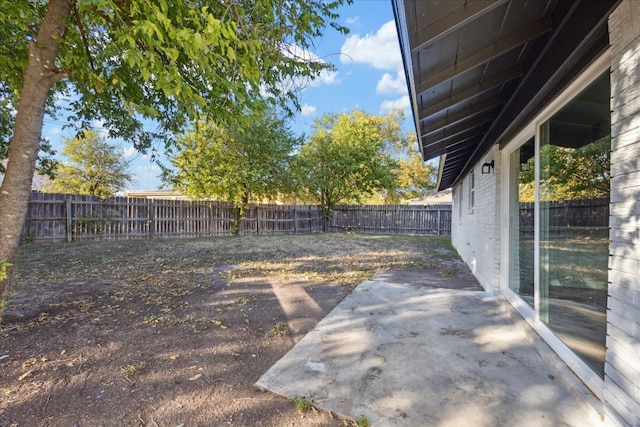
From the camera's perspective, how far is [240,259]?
23.8 ft

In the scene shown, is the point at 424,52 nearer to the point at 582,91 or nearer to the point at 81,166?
the point at 582,91

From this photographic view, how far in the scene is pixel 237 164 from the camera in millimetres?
12719

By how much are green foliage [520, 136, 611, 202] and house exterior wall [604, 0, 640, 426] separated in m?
0.46

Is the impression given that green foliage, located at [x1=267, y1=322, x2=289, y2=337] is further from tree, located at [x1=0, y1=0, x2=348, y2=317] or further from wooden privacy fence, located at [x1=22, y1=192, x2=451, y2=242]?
→ wooden privacy fence, located at [x1=22, y1=192, x2=451, y2=242]


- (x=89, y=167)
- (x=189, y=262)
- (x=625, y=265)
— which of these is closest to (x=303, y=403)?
(x=625, y=265)

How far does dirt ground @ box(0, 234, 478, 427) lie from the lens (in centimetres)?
180

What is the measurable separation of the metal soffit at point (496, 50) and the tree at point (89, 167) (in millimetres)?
16411

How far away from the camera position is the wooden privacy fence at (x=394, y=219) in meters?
16.0

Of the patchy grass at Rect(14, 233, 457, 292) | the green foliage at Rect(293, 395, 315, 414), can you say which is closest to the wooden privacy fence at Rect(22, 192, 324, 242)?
the patchy grass at Rect(14, 233, 457, 292)

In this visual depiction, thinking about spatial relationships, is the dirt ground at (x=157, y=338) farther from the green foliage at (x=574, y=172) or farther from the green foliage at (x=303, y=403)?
the green foliage at (x=574, y=172)

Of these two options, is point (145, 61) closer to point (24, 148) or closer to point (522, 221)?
point (24, 148)

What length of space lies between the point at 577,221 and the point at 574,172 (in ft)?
1.22

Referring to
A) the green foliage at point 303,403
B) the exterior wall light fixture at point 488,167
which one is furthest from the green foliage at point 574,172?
the green foliage at point 303,403

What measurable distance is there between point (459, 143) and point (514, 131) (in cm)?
177
